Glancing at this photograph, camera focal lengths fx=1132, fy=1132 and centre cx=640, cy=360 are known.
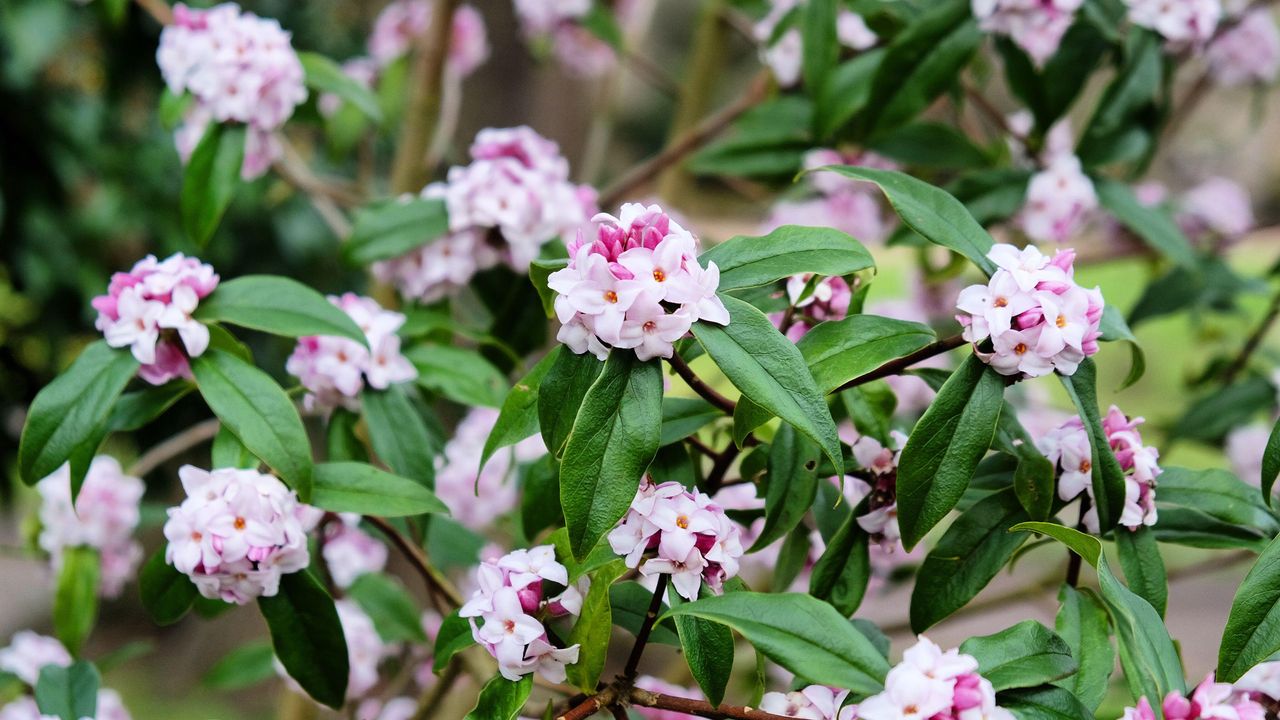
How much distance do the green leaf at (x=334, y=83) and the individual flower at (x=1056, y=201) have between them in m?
0.67

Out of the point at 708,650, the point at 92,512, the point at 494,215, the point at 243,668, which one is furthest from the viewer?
the point at 243,668

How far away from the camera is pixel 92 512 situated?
1.14 meters

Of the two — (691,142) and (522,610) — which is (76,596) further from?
(691,142)

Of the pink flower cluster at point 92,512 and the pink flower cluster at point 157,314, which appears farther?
the pink flower cluster at point 92,512

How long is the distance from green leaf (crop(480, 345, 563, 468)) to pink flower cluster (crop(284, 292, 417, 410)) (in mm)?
235

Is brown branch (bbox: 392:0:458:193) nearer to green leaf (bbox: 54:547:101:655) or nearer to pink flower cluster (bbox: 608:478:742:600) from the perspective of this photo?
green leaf (bbox: 54:547:101:655)

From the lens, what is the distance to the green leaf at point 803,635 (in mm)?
577

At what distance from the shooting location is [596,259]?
1.88 feet

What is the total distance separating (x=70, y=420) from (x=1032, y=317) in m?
0.63

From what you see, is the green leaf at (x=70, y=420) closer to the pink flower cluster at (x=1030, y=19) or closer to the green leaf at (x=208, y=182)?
the green leaf at (x=208, y=182)

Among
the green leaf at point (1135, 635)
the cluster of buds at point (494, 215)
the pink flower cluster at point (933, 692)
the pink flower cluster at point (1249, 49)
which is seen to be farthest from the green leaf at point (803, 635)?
the pink flower cluster at point (1249, 49)

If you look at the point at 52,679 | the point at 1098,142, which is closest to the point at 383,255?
the point at 52,679

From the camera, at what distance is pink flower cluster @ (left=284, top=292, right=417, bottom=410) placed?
88 centimetres

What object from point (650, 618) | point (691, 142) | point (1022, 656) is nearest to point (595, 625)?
point (650, 618)
